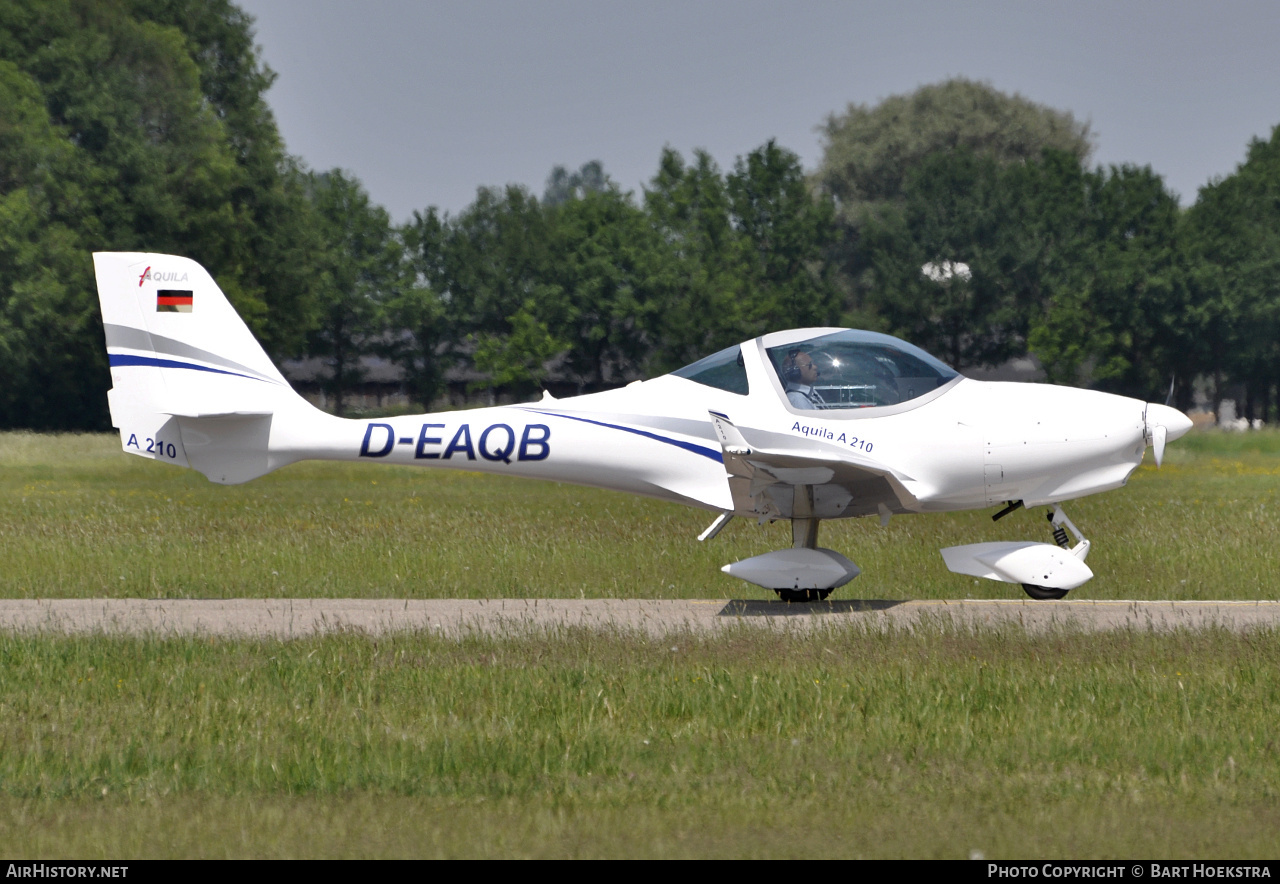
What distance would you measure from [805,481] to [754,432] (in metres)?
0.58

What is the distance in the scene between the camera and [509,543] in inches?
656

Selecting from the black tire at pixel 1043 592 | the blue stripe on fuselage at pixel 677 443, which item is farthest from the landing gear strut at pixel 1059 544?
the blue stripe on fuselage at pixel 677 443

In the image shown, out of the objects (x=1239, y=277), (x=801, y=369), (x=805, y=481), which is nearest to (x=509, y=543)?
(x=805, y=481)

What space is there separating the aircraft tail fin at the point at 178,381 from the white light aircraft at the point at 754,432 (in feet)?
0.04

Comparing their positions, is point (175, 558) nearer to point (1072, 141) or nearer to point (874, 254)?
point (874, 254)

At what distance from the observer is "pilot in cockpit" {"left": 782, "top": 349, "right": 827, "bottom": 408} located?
36.0ft

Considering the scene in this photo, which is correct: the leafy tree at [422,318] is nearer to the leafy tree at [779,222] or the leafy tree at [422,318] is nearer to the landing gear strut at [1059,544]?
the leafy tree at [779,222]

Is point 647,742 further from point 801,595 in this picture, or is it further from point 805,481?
point 801,595

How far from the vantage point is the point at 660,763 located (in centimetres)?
639

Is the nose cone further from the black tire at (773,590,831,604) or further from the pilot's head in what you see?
the black tire at (773,590,831,604)

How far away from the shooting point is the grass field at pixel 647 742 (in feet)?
17.4

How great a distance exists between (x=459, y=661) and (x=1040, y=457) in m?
5.26

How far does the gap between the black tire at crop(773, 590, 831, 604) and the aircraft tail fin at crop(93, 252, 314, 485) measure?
4625 millimetres

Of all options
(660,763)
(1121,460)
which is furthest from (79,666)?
(1121,460)
